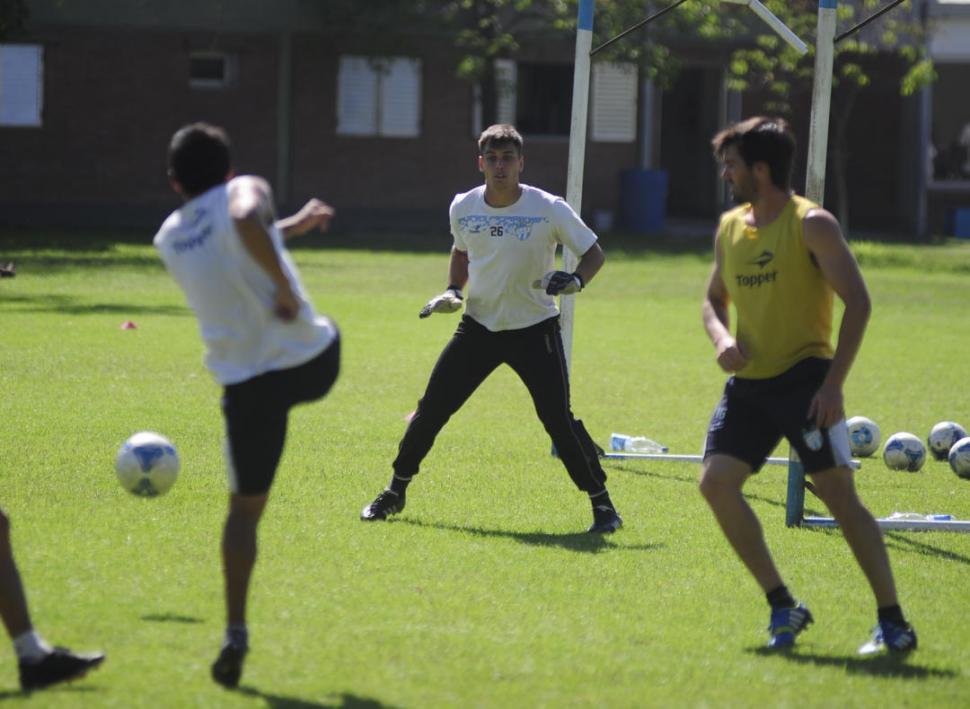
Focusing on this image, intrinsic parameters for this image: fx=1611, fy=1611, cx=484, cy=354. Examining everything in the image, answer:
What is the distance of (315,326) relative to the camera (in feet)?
18.2

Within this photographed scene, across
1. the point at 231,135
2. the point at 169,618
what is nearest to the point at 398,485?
the point at 169,618

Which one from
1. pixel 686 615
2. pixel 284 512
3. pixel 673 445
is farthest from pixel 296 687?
pixel 673 445

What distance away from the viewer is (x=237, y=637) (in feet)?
18.1

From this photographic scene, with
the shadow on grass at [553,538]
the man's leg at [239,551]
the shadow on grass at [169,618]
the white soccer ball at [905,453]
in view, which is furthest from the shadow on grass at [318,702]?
the white soccer ball at [905,453]

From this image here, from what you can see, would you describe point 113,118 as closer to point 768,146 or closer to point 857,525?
point 768,146

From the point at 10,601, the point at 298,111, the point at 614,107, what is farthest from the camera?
the point at 614,107

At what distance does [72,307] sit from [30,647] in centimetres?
1542

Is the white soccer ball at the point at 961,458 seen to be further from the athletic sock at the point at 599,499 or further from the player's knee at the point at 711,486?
the player's knee at the point at 711,486

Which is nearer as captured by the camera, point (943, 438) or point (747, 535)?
point (747, 535)

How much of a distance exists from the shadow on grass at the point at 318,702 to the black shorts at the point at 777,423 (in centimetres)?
169

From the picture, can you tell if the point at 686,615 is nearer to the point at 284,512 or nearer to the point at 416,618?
the point at 416,618

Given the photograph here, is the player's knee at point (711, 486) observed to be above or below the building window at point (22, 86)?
below

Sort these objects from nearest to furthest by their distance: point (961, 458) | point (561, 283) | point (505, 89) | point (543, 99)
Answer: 1. point (561, 283)
2. point (961, 458)
3. point (505, 89)
4. point (543, 99)

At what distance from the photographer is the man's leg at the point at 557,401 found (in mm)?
8625
